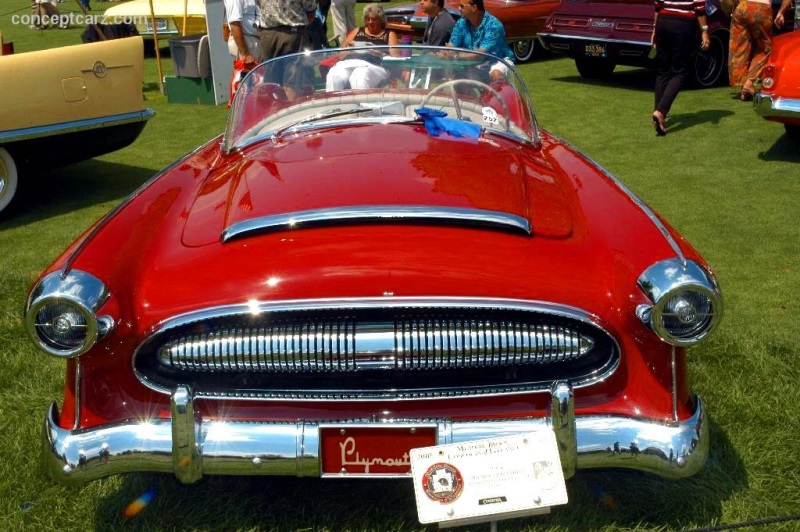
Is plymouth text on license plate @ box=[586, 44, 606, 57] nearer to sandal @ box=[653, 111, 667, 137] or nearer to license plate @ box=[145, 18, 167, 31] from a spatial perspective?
sandal @ box=[653, 111, 667, 137]

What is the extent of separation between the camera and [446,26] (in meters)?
8.90

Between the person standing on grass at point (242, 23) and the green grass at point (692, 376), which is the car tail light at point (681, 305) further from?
the person standing on grass at point (242, 23)

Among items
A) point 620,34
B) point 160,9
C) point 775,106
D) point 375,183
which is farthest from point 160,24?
point 375,183

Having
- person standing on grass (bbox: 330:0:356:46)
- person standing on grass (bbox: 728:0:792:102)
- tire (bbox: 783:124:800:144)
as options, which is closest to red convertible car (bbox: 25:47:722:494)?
tire (bbox: 783:124:800:144)

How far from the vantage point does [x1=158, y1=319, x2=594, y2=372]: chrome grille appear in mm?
2594

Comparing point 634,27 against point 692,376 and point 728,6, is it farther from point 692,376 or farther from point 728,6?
point 692,376

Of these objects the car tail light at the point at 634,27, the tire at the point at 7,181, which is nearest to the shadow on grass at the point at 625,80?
the car tail light at the point at 634,27

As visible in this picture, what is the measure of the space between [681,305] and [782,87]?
5518 millimetres

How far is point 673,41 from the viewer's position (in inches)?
337

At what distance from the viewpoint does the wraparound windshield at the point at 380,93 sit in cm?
400

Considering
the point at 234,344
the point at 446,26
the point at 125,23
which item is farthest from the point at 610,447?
the point at 125,23

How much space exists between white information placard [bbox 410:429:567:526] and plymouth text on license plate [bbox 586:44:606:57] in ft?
30.7

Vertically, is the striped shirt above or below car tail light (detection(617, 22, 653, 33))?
above

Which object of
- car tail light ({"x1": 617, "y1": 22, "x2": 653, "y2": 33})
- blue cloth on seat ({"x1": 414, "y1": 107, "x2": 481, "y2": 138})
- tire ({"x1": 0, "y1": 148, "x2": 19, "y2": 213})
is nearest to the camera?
blue cloth on seat ({"x1": 414, "y1": 107, "x2": 481, "y2": 138})
